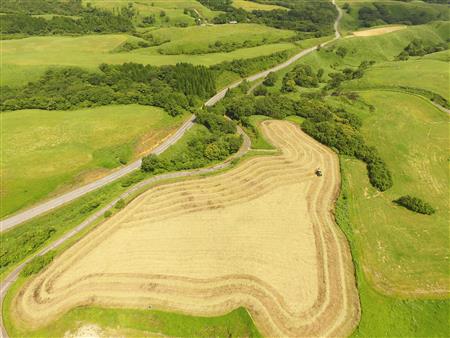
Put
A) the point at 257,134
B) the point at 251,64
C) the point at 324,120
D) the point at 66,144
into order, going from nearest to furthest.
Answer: the point at 66,144, the point at 257,134, the point at 324,120, the point at 251,64

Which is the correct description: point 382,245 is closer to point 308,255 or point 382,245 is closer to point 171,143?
point 308,255

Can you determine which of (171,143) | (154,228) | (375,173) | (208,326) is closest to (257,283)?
(208,326)

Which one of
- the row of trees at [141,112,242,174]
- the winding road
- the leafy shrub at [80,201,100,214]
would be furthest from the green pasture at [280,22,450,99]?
the leafy shrub at [80,201,100,214]

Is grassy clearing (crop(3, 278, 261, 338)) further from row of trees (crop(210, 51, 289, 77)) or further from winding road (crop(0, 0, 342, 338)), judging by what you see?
row of trees (crop(210, 51, 289, 77))

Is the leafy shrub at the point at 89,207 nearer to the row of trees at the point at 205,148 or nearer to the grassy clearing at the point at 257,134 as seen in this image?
the row of trees at the point at 205,148

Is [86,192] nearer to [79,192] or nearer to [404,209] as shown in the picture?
[79,192]

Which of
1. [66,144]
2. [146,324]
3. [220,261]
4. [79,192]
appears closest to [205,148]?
[79,192]
